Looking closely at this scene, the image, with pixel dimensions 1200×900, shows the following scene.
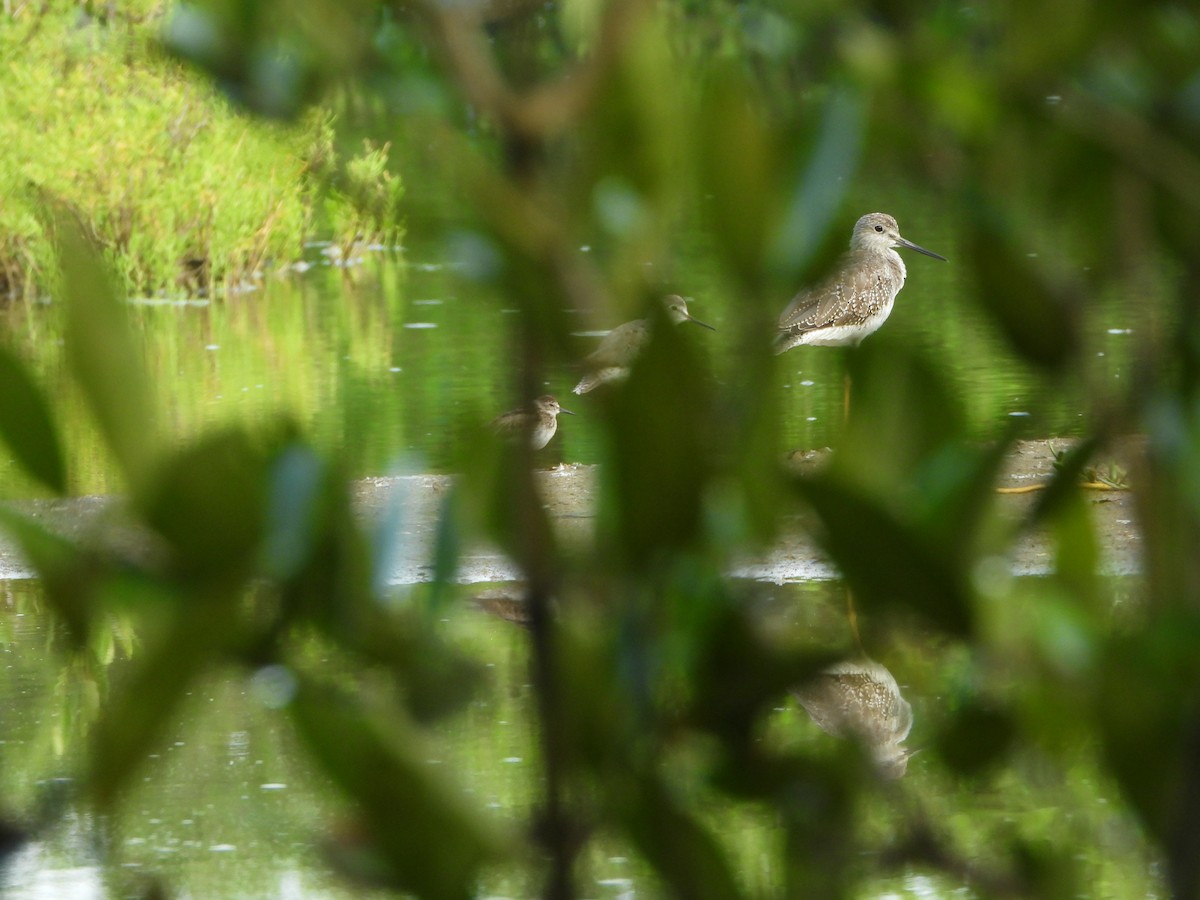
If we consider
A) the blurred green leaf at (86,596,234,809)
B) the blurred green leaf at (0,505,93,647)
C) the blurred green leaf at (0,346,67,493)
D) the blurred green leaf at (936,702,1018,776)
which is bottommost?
the blurred green leaf at (936,702,1018,776)

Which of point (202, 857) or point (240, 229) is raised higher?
point (240, 229)

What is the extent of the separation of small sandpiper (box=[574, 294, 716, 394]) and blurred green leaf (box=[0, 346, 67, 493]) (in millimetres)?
188

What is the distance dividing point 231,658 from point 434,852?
91 millimetres

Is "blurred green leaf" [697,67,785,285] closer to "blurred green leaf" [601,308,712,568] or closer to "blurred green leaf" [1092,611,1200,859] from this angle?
"blurred green leaf" [601,308,712,568]

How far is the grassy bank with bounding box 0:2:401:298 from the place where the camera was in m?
11.8

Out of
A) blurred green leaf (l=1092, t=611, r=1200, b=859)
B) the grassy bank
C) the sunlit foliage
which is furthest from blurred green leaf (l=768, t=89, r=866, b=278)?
the grassy bank

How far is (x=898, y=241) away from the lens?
868cm

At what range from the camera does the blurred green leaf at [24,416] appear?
27.7 inches

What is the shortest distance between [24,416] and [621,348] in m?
0.21

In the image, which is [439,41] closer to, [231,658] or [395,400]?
[231,658]

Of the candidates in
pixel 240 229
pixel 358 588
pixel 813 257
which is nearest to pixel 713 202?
pixel 813 257

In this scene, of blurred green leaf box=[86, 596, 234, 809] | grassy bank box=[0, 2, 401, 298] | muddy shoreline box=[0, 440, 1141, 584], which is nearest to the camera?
blurred green leaf box=[86, 596, 234, 809]

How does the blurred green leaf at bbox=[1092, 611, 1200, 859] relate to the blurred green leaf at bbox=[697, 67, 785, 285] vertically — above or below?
below

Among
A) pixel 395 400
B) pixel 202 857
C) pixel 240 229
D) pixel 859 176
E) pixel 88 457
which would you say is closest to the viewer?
pixel 859 176
